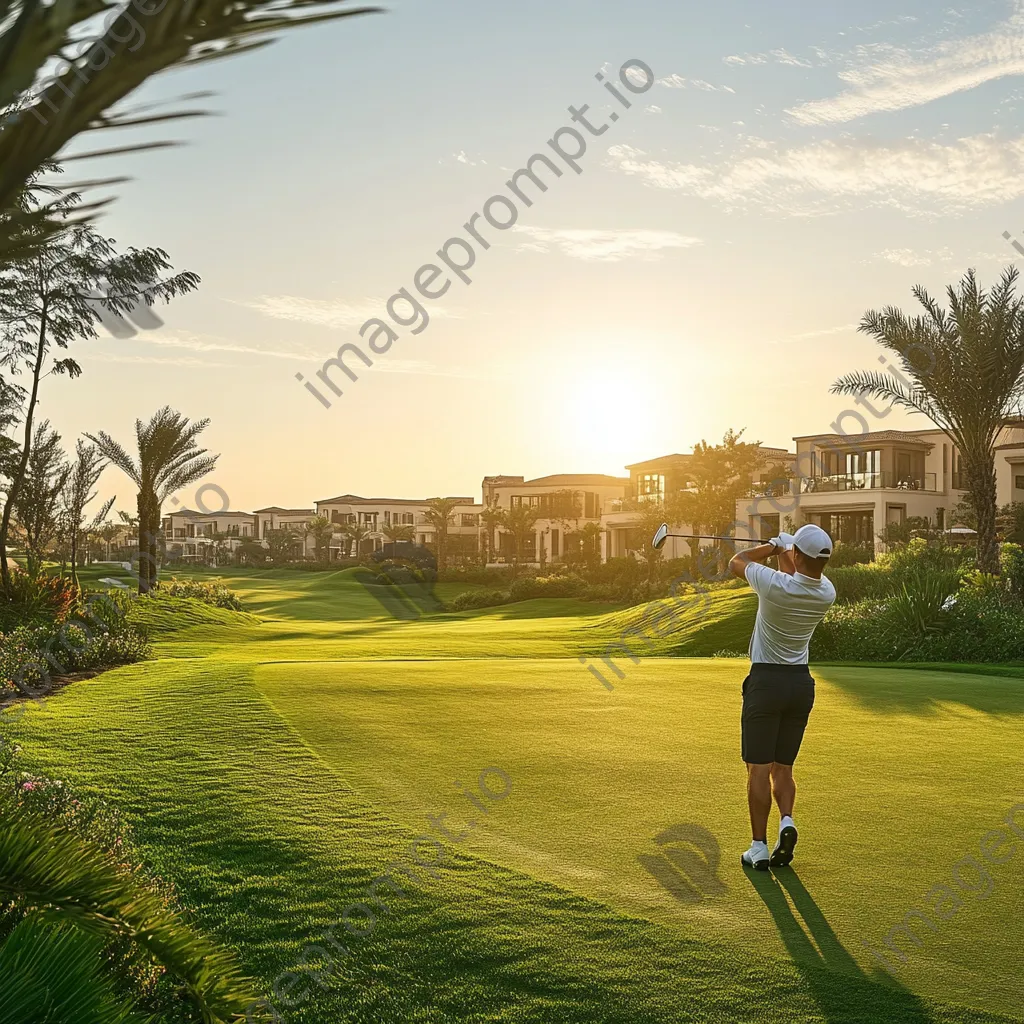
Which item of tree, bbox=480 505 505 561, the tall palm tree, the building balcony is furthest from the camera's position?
the tall palm tree

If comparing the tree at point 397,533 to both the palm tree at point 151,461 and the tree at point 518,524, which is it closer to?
the tree at point 518,524

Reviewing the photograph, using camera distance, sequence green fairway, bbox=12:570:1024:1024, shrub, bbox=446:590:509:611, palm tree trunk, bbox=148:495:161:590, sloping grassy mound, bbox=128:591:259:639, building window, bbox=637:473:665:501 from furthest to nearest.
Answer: building window, bbox=637:473:665:501 < shrub, bbox=446:590:509:611 < palm tree trunk, bbox=148:495:161:590 < sloping grassy mound, bbox=128:591:259:639 < green fairway, bbox=12:570:1024:1024

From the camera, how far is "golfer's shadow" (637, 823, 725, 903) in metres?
6.20

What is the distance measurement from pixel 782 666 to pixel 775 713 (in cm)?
32

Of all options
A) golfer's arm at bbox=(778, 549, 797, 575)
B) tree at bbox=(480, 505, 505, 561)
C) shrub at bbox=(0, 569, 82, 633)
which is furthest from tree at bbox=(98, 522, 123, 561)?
golfer's arm at bbox=(778, 549, 797, 575)

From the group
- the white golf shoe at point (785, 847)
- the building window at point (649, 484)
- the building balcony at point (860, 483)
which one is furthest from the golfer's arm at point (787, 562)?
the building window at point (649, 484)

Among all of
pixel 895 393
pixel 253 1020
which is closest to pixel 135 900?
pixel 253 1020

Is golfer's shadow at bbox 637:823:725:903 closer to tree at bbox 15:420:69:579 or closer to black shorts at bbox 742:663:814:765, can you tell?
black shorts at bbox 742:663:814:765

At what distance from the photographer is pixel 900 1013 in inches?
185

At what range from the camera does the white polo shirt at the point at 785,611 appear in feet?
23.1

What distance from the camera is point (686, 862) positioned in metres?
6.71

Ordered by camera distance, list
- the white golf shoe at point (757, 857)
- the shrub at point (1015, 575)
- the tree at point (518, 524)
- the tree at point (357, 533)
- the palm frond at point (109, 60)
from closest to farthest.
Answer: the palm frond at point (109, 60), the white golf shoe at point (757, 857), the shrub at point (1015, 575), the tree at point (518, 524), the tree at point (357, 533)

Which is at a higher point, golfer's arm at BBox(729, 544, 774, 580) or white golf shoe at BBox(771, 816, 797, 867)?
golfer's arm at BBox(729, 544, 774, 580)

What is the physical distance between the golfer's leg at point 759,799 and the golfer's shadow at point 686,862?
0.31 metres
